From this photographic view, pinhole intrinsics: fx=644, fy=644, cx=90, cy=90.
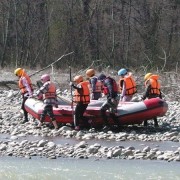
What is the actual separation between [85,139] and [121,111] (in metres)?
1.36

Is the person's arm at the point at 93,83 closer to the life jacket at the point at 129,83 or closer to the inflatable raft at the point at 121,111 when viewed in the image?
the inflatable raft at the point at 121,111

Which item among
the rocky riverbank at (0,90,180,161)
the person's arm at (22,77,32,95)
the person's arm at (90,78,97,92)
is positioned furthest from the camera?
the person's arm at (90,78,97,92)

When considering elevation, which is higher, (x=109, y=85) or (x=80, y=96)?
(x=109, y=85)

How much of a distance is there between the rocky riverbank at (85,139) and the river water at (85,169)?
0.38 meters

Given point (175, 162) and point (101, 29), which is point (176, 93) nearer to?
point (175, 162)

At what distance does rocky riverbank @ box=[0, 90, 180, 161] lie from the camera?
44.4ft

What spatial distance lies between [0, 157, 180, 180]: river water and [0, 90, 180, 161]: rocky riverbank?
38cm

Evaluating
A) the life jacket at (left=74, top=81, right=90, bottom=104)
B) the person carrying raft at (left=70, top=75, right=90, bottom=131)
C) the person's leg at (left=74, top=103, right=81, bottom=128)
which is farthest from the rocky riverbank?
the life jacket at (left=74, top=81, right=90, bottom=104)

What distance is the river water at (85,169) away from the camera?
11805 millimetres

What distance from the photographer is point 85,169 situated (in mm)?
12391

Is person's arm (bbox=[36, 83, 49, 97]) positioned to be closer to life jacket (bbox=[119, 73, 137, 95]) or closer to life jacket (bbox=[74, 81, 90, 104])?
life jacket (bbox=[74, 81, 90, 104])

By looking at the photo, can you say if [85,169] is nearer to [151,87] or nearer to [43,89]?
[43,89]

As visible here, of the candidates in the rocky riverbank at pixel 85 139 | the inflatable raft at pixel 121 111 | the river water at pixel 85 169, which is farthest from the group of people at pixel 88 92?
the river water at pixel 85 169

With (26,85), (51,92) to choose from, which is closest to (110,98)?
(51,92)
